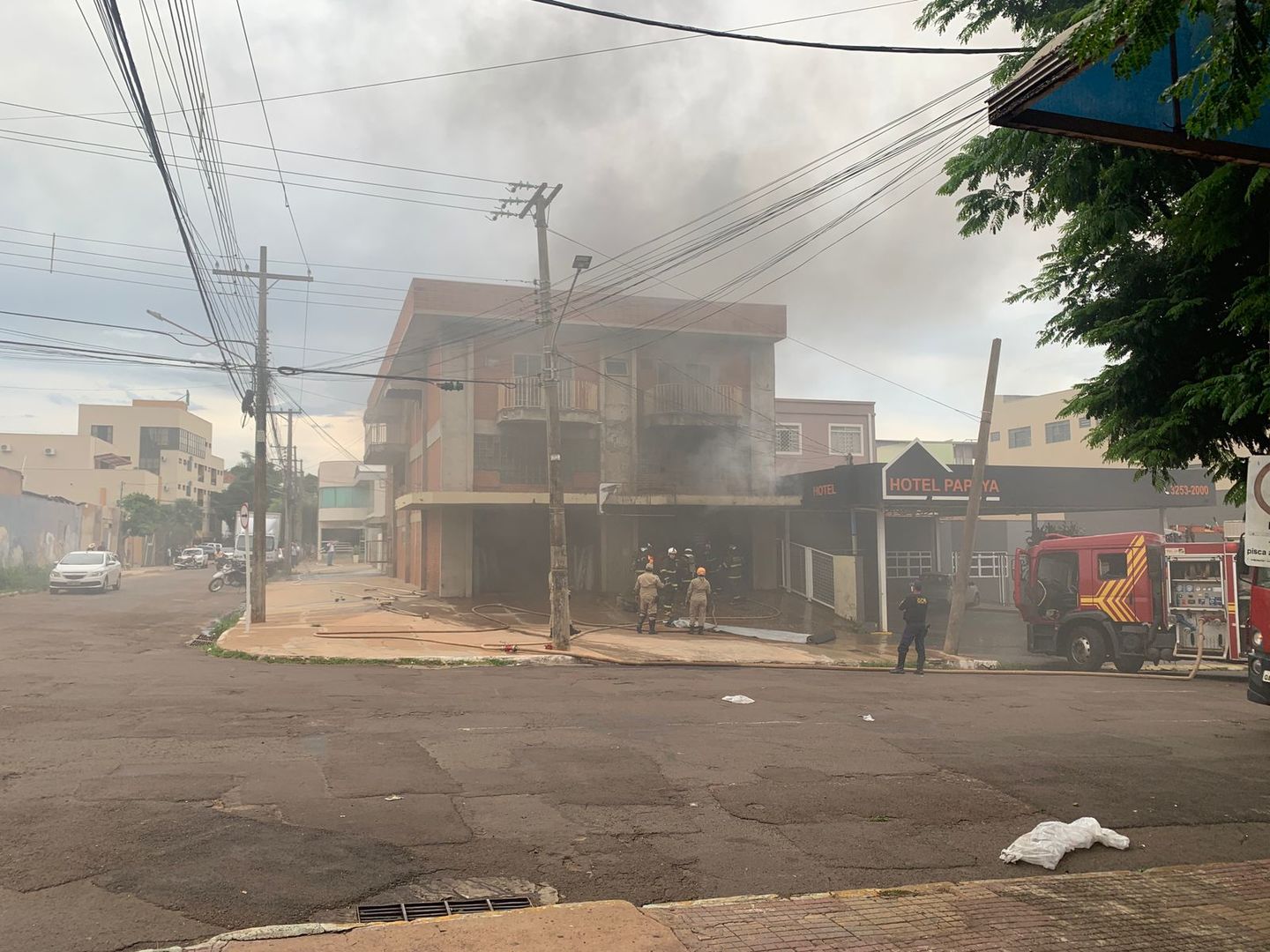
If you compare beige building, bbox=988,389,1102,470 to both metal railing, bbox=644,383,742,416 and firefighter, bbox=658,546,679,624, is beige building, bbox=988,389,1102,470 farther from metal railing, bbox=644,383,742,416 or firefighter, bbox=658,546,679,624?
firefighter, bbox=658,546,679,624

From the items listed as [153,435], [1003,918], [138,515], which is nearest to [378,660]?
[1003,918]

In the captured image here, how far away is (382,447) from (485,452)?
34.3 feet

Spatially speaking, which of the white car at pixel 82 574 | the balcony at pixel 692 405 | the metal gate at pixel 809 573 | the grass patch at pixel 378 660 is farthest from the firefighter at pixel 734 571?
the white car at pixel 82 574

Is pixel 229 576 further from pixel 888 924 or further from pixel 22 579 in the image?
pixel 888 924

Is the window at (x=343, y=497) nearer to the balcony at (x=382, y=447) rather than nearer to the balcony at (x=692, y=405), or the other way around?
the balcony at (x=382, y=447)

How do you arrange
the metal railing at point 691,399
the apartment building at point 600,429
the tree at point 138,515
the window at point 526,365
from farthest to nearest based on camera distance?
the tree at point 138,515, the metal railing at point 691,399, the window at point 526,365, the apartment building at point 600,429

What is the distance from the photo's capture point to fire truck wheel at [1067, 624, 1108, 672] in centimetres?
1563

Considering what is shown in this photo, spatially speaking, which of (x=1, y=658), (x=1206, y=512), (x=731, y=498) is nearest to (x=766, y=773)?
(x=1, y=658)

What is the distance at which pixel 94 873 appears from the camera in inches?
169

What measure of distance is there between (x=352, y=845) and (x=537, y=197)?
13964 millimetres

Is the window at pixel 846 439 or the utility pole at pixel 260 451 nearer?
the utility pole at pixel 260 451

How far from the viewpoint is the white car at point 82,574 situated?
27266mm

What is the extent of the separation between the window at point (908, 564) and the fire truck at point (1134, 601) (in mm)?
8462

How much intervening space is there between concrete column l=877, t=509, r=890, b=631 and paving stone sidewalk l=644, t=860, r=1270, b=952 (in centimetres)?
1615
